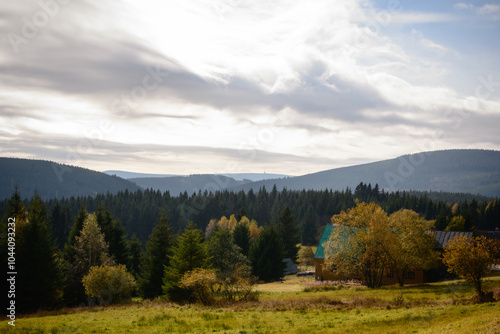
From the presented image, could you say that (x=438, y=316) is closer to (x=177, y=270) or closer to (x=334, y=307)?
(x=334, y=307)

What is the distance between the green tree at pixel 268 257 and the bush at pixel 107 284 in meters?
33.4

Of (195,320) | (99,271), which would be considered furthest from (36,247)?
(195,320)

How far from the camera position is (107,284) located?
1494 inches

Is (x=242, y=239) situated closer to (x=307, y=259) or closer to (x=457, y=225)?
(x=307, y=259)

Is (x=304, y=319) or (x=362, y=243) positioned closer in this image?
(x=304, y=319)

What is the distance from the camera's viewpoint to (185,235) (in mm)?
39125

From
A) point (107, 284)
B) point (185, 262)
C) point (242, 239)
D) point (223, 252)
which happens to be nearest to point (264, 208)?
point (242, 239)

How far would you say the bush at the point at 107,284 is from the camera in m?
37.8

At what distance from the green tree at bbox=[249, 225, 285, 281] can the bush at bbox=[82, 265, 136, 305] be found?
33379 millimetres

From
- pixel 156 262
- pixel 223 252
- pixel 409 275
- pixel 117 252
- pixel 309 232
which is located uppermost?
pixel 223 252

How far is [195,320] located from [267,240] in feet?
150

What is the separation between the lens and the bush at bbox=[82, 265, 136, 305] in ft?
124

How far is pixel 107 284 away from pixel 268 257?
37.0 metres

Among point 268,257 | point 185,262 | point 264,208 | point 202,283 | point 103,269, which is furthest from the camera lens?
point 264,208
